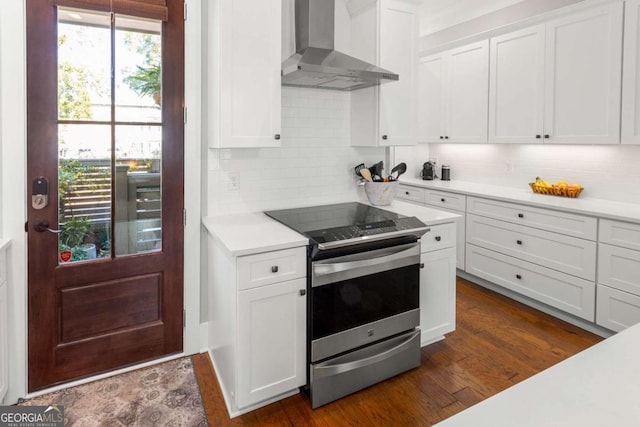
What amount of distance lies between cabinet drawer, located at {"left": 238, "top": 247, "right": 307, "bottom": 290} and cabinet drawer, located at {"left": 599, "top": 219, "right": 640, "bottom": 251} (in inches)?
88.8

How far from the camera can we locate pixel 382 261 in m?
2.23

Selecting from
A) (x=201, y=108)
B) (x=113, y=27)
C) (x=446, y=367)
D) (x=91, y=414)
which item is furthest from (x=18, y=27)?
(x=446, y=367)

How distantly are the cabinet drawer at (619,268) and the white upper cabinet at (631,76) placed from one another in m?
0.83

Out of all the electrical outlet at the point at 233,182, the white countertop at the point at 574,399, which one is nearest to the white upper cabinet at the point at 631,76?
the white countertop at the point at 574,399

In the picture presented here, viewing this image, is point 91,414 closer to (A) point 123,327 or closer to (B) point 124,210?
(A) point 123,327

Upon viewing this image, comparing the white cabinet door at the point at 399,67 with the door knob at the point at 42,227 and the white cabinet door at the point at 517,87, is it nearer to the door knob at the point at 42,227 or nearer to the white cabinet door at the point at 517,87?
the white cabinet door at the point at 517,87

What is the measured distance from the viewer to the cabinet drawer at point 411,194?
177 inches

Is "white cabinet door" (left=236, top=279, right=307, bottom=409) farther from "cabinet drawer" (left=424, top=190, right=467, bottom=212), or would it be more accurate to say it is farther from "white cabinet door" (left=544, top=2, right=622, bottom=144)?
"white cabinet door" (left=544, top=2, right=622, bottom=144)

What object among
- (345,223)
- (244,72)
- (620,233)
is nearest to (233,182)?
(244,72)

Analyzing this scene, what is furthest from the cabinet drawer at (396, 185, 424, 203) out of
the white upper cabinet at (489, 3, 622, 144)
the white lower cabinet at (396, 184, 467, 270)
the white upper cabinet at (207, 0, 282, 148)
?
the white upper cabinet at (207, 0, 282, 148)

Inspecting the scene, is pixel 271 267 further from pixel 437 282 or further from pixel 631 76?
pixel 631 76

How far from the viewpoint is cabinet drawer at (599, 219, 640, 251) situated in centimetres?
260

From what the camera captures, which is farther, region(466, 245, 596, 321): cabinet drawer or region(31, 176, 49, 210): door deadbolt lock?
region(466, 245, 596, 321): cabinet drawer

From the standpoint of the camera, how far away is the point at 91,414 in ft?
6.68
